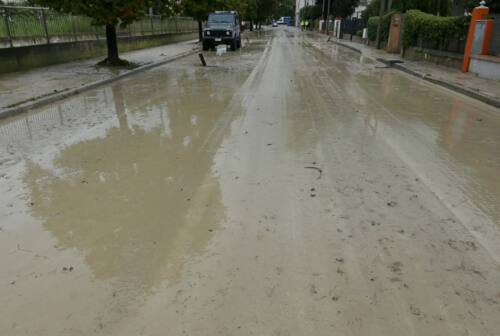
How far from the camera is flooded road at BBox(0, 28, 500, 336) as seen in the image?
9.52ft

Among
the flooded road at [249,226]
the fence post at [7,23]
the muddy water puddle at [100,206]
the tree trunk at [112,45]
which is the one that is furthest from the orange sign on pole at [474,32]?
the fence post at [7,23]

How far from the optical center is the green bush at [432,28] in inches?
700

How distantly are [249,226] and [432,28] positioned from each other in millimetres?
19292

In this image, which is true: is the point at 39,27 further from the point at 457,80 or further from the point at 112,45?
the point at 457,80

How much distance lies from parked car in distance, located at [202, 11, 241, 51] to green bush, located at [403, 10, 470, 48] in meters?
11.6

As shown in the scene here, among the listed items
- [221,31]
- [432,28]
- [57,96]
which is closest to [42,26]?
[57,96]

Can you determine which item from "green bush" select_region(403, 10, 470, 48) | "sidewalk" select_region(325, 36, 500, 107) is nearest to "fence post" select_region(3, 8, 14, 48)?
"sidewalk" select_region(325, 36, 500, 107)

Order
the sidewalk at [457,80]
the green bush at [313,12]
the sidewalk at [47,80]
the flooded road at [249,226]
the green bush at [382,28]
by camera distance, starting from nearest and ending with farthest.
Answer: the flooded road at [249,226], the sidewalk at [47,80], the sidewalk at [457,80], the green bush at [382,28], the green bush at [313,12]

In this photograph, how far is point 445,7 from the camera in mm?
30938

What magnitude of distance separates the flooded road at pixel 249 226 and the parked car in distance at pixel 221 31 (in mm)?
21630

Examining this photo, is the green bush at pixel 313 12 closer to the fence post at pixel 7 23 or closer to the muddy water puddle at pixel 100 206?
the fence post at pixel 7 23

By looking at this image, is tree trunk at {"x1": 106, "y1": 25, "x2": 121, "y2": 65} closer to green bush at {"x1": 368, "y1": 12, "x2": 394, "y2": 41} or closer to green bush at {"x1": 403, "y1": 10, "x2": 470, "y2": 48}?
green bush at {"x1": 403, "y1": 10, "x2": 470, "y2": 48}

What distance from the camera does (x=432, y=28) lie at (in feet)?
64.6

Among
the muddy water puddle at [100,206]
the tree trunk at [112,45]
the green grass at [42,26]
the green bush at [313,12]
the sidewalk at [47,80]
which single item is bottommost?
the muddy water puddle at [100,206]
